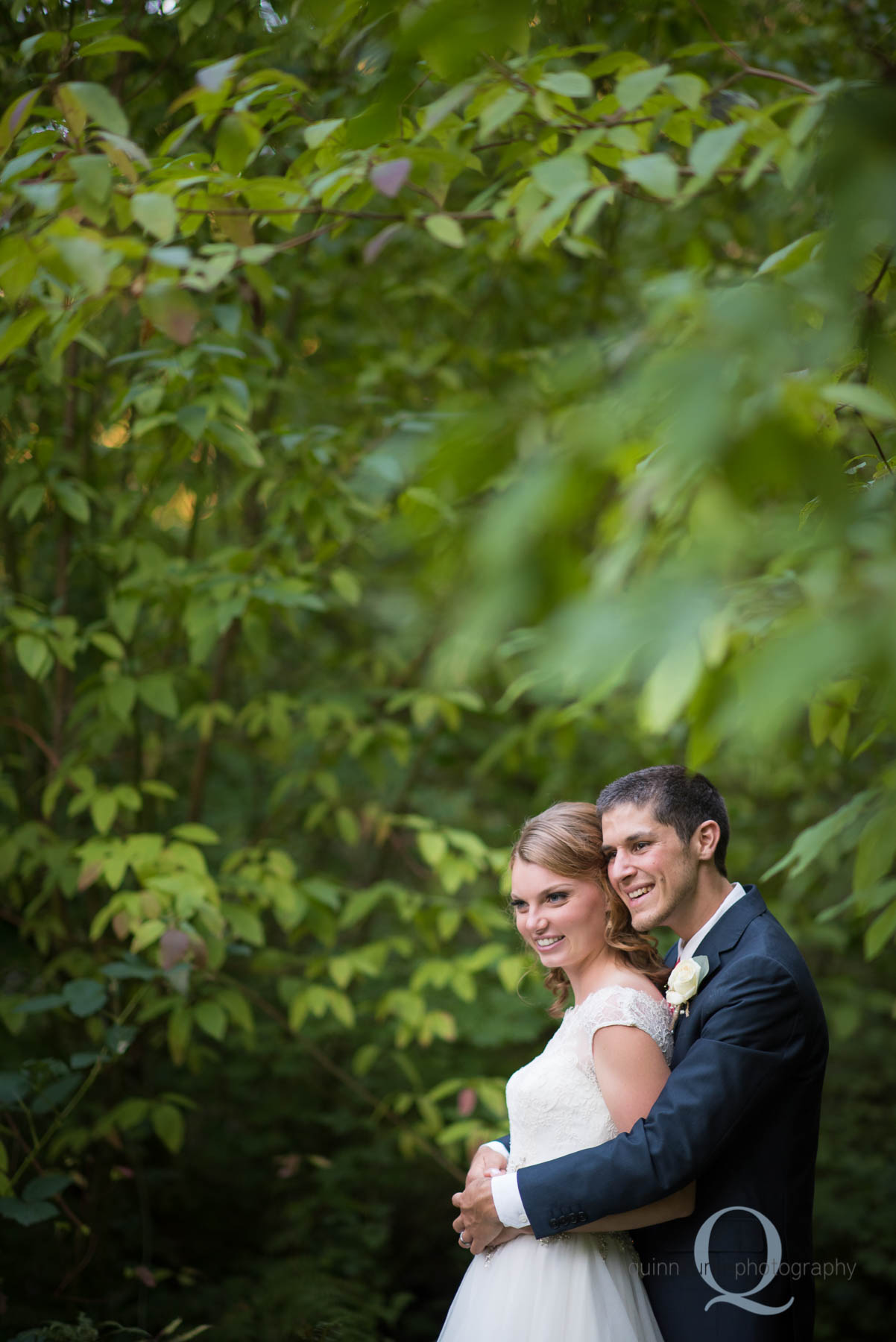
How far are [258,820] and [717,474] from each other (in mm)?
4013

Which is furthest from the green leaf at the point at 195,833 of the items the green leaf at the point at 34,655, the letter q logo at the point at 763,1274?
the letter q logo at the point at 763,1274

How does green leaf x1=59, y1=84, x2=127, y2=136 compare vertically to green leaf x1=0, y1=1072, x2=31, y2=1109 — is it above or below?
above

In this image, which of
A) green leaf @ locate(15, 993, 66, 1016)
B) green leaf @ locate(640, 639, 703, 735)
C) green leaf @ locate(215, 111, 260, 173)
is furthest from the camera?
green leaf @ locate(15, 993, 66, 1016)

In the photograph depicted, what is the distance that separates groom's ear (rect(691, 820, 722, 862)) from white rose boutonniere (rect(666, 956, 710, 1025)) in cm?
21

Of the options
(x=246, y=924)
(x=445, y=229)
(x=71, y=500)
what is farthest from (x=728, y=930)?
(x=71, y=500)

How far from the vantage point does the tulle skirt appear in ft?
5.98

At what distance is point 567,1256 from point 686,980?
0.58 m

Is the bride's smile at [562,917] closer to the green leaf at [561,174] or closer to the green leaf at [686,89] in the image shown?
the green leaf at [561,174]

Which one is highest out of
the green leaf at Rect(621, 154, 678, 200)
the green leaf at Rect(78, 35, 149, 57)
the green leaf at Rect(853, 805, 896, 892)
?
the green leaf at Rect(78, 35, 149, 57)

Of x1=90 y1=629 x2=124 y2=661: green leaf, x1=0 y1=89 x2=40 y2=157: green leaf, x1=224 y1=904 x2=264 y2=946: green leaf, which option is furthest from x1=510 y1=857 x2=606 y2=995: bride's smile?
x1=0 y1=89 x2=40 y2=157: green leaf

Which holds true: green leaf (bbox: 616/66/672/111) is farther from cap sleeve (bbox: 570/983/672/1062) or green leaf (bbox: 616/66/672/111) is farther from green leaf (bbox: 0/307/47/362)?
cap sleeve (bbox: 570/983/672/1062)

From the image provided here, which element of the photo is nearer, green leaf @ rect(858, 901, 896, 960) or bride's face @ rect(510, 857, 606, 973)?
green leaf @ rect(858, 901, 896, 960)

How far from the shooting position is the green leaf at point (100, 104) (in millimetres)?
1417

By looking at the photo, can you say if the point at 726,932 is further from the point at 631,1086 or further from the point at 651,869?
the point at 631,1086
